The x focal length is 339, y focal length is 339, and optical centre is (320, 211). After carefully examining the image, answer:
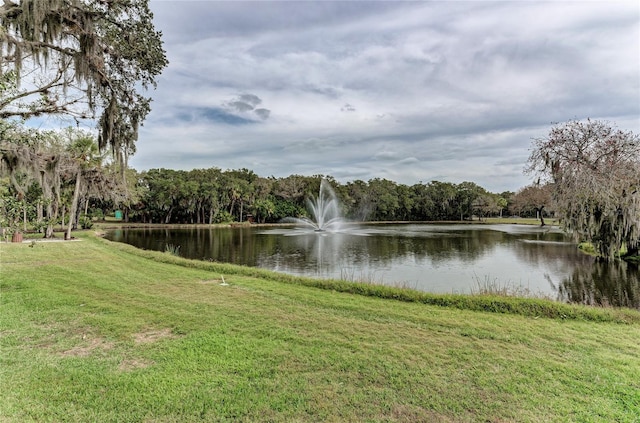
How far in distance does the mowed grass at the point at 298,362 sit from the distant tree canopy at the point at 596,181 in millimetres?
9656

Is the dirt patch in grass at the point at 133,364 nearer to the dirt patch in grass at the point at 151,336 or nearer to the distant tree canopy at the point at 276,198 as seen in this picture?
the dirt patch in grass at the point at 151,336

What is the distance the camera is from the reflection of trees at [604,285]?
389 inches

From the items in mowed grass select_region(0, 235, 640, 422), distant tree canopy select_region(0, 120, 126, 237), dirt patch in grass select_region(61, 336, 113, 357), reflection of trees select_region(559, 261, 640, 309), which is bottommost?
reflection of trees select_region(559, 261, 640, 309)

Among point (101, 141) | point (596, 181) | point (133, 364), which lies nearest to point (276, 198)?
point (596, 181)

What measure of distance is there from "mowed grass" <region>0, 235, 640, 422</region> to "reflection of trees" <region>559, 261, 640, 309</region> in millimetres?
4235

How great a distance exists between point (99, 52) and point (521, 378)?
300 inches

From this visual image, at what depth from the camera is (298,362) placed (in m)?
3.88

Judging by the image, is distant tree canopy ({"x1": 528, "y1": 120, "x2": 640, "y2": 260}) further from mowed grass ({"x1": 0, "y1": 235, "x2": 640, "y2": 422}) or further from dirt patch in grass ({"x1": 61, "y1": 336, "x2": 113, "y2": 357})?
dirt patch in grass ({"x1": 61, "y1": 336, "x2": 113, "y2": 357})

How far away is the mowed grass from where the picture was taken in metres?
2.97

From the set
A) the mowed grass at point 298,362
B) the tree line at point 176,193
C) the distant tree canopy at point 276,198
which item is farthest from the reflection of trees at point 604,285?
the distant tree canopy at point 276,198

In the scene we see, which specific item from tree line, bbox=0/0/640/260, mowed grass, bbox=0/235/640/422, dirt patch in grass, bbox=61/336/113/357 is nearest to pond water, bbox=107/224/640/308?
tree line, bbox=0/0/640/260

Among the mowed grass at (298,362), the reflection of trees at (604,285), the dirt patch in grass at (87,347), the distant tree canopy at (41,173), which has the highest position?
the distant tree canopy at (41,173)

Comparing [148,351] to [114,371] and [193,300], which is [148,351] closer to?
[114,371]

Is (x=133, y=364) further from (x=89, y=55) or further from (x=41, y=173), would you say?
(x=41, y=173)
